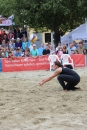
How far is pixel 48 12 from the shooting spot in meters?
27.4

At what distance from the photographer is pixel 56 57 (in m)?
18.9

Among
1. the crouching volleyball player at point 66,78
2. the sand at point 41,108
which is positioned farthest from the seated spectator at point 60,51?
the crouching volleyball player at point 66,78

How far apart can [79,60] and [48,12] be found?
8.86m

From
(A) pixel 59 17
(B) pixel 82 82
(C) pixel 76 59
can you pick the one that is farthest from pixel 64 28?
(B) pixel 82 82

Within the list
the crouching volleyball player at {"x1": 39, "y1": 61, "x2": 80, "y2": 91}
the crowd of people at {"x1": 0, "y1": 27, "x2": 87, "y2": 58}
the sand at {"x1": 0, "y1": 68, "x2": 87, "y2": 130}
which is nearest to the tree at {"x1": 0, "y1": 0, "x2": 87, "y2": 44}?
the crowd of people at {"x1": 0, "y1": 27, "x2": 87, "y2": 58}

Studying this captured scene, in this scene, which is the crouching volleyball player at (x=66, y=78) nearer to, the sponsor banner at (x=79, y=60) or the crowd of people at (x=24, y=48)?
the crowd of people at (x=24, y=48)

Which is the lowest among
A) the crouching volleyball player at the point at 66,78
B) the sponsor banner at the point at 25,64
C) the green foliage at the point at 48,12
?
the sponsor banner at the point at 25,64

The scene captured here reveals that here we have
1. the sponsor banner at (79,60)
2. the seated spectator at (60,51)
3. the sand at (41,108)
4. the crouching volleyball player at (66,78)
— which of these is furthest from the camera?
the seated spectator at (60,51)

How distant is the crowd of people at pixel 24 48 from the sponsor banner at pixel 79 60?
2.20ft

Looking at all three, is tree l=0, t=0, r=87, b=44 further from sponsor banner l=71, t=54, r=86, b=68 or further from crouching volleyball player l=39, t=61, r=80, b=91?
crouching volleyball player l=39, t=61, r=80, b=91

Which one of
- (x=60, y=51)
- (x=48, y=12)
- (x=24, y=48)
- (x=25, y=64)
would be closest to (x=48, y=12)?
(x=48, y=12)

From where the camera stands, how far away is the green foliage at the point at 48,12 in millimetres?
26328

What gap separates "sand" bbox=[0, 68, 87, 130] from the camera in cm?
673

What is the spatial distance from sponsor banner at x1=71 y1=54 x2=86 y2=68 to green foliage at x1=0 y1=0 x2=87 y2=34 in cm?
714
